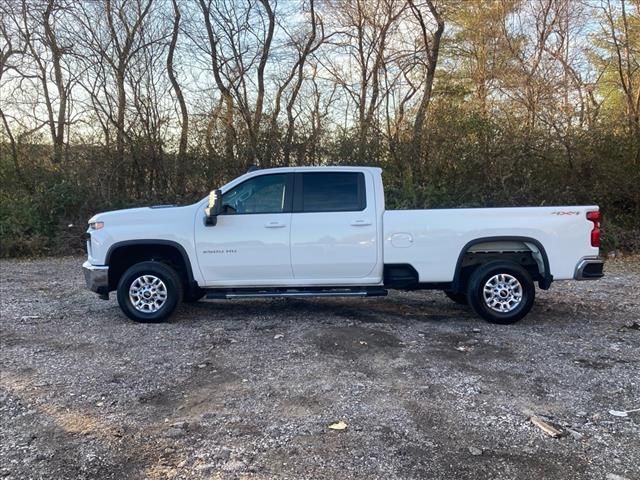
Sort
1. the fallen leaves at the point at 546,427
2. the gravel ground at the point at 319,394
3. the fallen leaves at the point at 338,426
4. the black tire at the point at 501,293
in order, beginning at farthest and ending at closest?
1. the black tire at the point at 501,293
2. the fallen leaves at the point at 338,426
3. the fallen leaves at the point at 546,427
4. the gravel ground at the point at 319,394

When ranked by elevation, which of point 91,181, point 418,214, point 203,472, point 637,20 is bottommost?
point 203,472

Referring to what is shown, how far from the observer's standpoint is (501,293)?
245 inches

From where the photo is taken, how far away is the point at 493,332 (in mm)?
5918

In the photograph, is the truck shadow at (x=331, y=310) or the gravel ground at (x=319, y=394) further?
the truck shadow at (x=331, y=310)

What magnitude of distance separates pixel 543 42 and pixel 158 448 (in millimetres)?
17610

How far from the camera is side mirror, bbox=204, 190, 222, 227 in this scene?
6078 millimetres

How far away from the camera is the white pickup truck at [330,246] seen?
6.11 meters

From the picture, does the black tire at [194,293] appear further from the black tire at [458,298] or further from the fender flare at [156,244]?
the black tire at [458,298]

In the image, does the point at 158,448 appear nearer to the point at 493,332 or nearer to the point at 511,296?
the point at 493,332

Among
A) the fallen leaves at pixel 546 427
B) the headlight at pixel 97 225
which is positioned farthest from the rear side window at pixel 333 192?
the fallen leaves at pixel 546 427

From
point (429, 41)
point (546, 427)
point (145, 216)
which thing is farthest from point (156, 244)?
point (429, 41)

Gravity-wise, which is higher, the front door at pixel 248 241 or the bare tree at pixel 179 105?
the bare tree at pixel 179 105

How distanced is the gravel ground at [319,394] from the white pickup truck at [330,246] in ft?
1.39

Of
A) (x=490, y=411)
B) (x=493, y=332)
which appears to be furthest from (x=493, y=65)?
(x=490, y=411)
